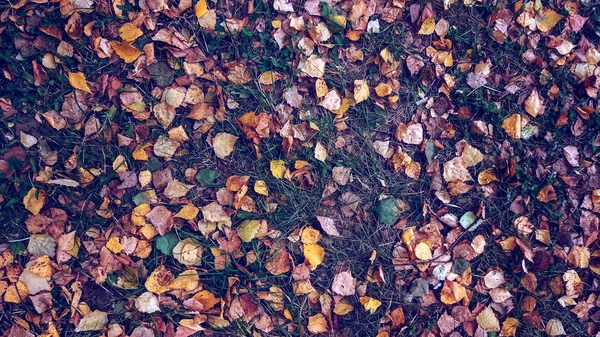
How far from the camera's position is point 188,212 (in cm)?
220

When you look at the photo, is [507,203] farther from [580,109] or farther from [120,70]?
[120,70]

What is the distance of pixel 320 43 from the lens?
2371mm

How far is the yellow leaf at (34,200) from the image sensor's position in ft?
7.04

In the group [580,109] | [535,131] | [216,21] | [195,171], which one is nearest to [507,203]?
[535,131]

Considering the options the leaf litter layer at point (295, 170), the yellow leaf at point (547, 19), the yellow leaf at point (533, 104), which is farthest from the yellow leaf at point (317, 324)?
the yellow leaf at point (547, 19)

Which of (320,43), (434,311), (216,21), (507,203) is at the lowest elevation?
(434,311)

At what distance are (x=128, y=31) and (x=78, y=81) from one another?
0.33 meters

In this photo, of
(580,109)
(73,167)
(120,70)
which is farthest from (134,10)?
(580,109)

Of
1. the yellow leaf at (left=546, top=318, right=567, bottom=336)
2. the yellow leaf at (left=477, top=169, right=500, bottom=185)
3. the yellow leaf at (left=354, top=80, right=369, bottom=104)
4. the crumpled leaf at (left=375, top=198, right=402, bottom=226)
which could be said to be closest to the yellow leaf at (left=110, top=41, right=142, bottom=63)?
the yellow leaf at (left=354, top=80, right=369, bottom=104)

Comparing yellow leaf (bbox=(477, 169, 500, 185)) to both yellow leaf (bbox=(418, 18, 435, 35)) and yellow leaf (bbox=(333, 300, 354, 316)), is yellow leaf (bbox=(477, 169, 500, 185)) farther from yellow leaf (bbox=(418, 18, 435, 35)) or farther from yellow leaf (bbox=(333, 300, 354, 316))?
yellow leaf (bbox=(333, 300, 354, 316))

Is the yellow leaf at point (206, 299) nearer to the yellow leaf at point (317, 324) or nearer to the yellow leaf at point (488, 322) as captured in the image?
the yellow leaf at point (317, 324)

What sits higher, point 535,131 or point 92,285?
point 535,131

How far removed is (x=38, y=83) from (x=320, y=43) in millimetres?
1331

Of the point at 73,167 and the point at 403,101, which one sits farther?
the point at 403,101
